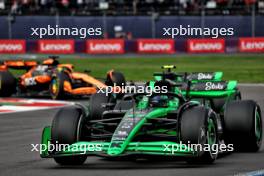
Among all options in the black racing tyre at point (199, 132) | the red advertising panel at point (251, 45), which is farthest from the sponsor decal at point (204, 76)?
the red advertising panel at point (251, 45)

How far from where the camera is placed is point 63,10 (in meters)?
47.3

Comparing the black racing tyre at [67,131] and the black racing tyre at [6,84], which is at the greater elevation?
the black racing tyre at [67,131]

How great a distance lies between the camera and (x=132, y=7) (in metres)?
47.3

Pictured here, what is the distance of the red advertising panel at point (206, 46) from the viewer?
44156mm

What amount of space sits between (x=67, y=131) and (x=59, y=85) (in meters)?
13.0

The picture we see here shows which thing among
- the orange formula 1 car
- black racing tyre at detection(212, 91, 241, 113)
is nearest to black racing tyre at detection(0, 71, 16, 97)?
the orange formula 1 car

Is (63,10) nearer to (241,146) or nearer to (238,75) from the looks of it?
(238,75)

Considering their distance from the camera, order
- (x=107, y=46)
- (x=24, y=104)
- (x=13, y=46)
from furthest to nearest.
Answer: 1. (x=107, y=46)
2. (x=13, y=46)
3. (x=24, y=104)

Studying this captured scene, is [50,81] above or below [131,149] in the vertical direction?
below

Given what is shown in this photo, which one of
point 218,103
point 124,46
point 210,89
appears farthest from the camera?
point 124,46

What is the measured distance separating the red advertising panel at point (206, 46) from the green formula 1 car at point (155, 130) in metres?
31.1

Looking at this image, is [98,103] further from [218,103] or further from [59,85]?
[59,85]

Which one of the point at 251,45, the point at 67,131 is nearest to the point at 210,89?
the point at 67,131

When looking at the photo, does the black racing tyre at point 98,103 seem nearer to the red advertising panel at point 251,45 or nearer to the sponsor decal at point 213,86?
the sponsor decal at point 213,86
